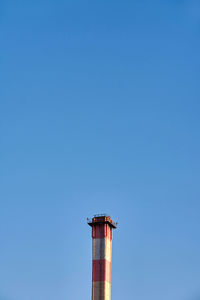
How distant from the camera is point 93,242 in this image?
66.8 meters

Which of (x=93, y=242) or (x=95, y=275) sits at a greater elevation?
(x=93, y=242)

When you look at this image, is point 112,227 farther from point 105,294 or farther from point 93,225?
point 105,294

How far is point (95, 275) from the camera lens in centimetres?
6372

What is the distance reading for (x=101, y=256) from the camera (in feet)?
212

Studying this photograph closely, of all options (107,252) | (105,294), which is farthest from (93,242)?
(105,294)

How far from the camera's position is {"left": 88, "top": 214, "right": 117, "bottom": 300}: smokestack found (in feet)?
206

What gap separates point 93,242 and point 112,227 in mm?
5063

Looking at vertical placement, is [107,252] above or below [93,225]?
below

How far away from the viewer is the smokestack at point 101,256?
62656mm

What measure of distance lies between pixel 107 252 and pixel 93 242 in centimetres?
296

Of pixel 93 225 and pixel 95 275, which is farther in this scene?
pixel 93 225

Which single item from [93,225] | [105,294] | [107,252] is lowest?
[105,294]

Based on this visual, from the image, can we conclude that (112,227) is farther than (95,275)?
Yes

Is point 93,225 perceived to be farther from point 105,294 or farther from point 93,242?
point 105,294
